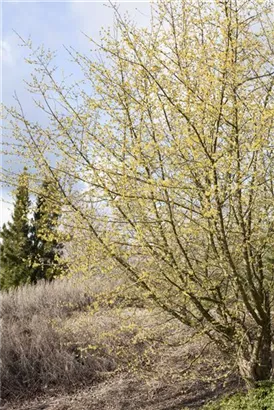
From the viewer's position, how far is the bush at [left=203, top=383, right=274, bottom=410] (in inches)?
155

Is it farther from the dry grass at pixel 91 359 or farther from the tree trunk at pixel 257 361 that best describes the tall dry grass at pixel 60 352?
the tree trunk at pixel 257 361

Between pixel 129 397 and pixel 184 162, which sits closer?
pixel 184 162

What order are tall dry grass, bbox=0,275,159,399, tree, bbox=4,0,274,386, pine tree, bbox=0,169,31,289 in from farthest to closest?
1. pine tree, bbox=0,169,31,289
2. tall dry grass, bbox=0,275,159,399
3. tree, bbox=4,0,274,386

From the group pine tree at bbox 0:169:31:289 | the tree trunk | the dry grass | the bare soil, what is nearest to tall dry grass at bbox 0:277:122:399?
the dry grass

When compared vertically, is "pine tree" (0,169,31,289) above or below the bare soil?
above

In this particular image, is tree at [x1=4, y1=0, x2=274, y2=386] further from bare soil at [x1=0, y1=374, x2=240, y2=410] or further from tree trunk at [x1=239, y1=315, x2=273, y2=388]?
bare soil at [x1=0, y1=374, x2=240, y2=410]

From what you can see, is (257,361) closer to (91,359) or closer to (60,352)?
(91,359)

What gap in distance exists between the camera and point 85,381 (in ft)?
23.6

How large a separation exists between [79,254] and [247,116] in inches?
72.2

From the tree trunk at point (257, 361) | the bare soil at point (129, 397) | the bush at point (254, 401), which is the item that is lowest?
the bare soil at point (129, 397)

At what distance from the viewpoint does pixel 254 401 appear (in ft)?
13.4

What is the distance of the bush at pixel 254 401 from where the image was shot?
3.95m

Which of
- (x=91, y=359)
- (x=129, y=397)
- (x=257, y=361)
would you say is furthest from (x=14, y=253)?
(x=257, y=361)

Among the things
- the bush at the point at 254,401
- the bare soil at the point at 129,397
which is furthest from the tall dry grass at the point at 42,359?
the bush at the point at 254,401
